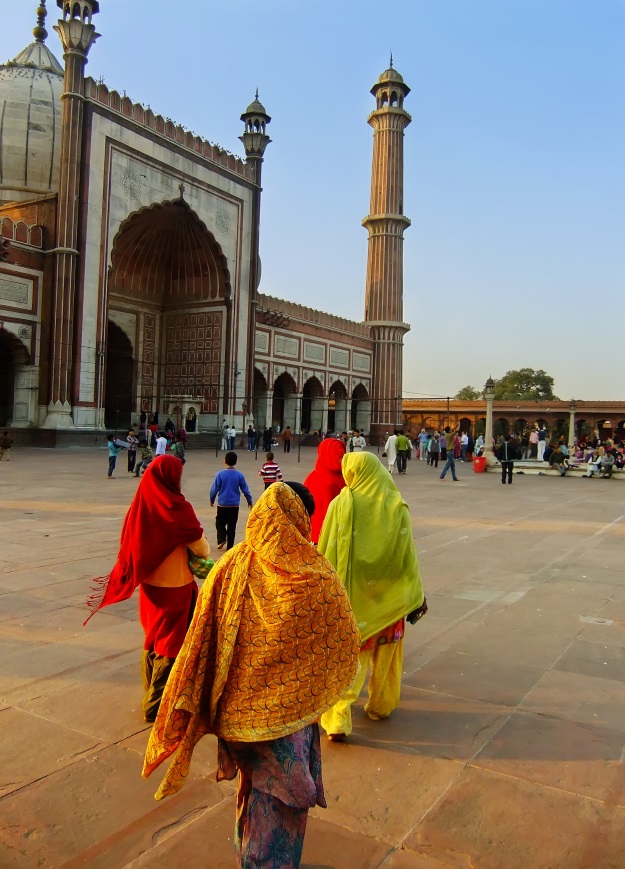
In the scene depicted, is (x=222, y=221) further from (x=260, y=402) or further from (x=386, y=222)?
(x=386, y=222)

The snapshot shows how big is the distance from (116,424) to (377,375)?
48.2ft

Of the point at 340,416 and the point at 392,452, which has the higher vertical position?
the point at 340,416

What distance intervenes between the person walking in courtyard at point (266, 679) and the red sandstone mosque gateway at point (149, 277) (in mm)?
16652

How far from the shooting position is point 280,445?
28281 millimetres

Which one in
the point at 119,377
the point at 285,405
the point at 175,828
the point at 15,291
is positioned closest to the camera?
the point at 175,828

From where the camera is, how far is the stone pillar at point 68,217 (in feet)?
65.9

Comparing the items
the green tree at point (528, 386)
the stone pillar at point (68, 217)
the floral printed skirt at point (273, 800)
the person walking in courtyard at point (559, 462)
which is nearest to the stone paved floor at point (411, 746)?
the floral printed skirt at point (273, 800)

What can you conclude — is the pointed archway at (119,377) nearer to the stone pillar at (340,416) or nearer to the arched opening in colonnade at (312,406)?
the arched opening in colonnade at (312,406)

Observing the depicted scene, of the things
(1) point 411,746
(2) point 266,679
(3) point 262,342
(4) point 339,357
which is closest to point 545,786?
(1) point 411,746

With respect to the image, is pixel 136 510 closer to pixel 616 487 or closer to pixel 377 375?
pixel 616 487

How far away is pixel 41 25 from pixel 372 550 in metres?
33.7

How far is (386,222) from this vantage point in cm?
3278

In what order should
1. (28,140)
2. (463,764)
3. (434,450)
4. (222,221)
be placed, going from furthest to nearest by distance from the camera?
(222,221)
(28,140)
(434,450)
(463,764)

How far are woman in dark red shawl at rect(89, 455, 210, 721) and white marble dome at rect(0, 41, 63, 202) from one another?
973 inches
